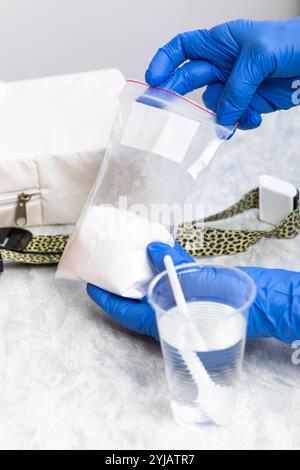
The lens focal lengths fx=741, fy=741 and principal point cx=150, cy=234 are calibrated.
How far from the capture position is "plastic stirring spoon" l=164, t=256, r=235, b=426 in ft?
2.69

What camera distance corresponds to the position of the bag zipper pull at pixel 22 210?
129 cm

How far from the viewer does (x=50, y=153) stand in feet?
4.18

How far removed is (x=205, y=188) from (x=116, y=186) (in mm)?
334

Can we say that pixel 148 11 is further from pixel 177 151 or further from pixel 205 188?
pixel 177 151

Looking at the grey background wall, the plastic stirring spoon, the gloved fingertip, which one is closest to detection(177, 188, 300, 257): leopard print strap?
the gloved fingertip

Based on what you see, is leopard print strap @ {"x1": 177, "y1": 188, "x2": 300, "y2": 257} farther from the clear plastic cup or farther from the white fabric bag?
the clear plastic cup

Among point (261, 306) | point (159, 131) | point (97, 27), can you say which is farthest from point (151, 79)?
point (97, 27)

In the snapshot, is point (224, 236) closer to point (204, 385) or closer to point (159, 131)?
point (159, 131)

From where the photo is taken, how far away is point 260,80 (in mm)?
1117

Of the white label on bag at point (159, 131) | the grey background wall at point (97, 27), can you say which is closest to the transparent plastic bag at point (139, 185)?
the white label on bag at point (159, 131)

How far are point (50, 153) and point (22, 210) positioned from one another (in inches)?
4.5

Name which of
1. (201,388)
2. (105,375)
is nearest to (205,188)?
(105,375)

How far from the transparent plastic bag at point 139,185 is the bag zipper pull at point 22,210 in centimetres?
20

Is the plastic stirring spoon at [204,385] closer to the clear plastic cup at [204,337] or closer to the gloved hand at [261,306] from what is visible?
the clear plastic cup at [204,337]
